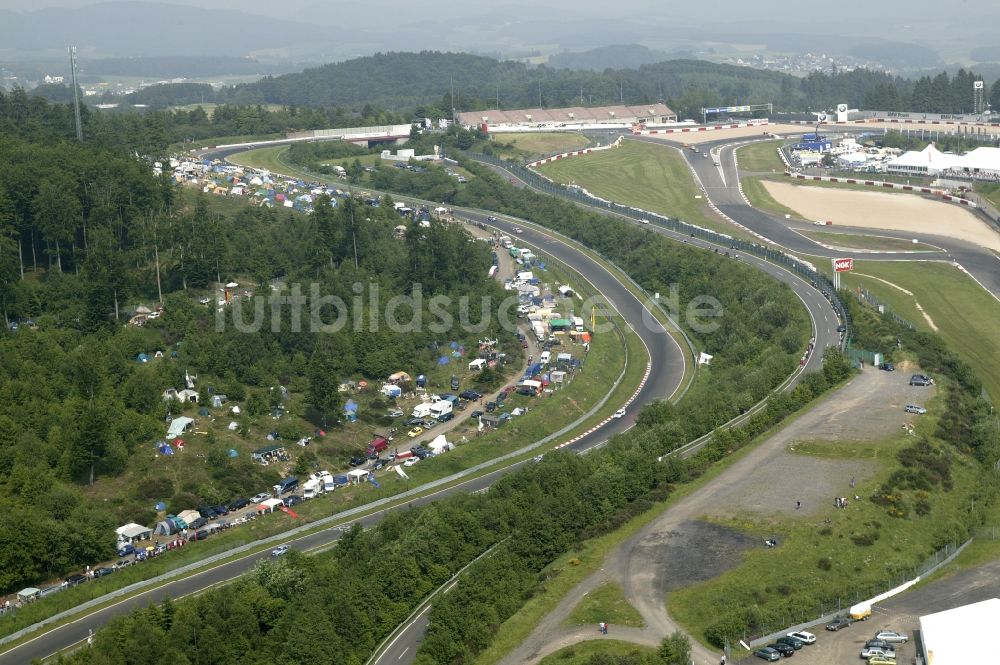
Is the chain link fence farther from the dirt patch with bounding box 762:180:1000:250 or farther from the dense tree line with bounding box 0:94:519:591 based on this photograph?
the dirt patch with bounding box 762:180:1000:250

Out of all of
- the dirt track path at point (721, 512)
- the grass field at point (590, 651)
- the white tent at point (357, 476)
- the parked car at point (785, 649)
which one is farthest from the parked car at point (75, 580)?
the parked car at point (785, 649)

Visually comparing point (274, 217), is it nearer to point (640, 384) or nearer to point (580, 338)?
point (580, 338)

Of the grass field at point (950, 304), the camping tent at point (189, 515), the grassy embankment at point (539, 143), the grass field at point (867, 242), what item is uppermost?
the grassy embankment at point (539, 143)

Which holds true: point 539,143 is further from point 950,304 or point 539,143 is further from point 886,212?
point 950,304

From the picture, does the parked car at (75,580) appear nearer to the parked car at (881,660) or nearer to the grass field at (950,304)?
the parked car at (881,660)

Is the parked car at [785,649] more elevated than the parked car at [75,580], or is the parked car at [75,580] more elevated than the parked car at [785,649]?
the parked car at [785,649]

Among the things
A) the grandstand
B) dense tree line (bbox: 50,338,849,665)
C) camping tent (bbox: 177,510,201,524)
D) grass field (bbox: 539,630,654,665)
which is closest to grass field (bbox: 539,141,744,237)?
the grandstand
